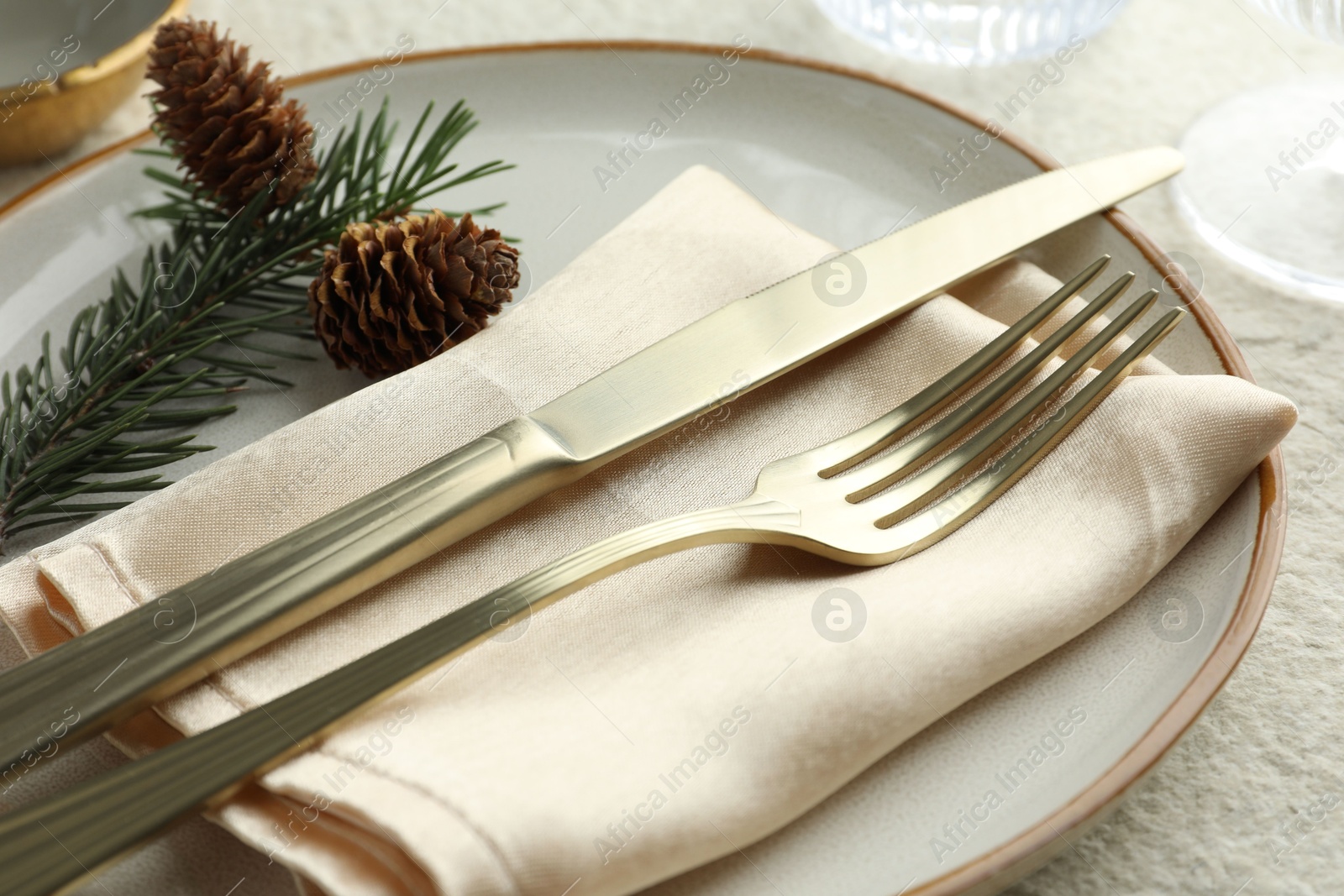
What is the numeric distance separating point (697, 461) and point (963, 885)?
0.17 meters

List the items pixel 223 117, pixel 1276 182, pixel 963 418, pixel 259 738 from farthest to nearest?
pixel 1276 182 → pixel 223 117 → pixel 963 418 → pixel 259 738

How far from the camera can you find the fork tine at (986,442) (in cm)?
38

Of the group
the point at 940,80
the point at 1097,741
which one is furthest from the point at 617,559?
Result: the point at 940,80

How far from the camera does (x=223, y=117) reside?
0.51 meters

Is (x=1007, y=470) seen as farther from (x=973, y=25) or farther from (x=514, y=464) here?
(x=973, y=25)

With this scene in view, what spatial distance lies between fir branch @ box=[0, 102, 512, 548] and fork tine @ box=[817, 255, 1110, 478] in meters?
0.23

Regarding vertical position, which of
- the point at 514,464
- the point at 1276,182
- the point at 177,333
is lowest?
the point at 1276,182

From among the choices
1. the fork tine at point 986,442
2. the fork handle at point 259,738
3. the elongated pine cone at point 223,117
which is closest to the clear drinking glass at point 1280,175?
the fork tine at point 986,442

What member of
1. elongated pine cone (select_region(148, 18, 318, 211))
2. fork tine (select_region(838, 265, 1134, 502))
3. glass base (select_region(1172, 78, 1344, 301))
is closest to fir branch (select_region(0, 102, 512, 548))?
elongated pine cone (select_region(148, 18, 318, 211))

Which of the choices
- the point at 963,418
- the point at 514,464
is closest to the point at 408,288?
the point at 514,464

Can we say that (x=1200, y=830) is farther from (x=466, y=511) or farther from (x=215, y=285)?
(x=215, y=285)

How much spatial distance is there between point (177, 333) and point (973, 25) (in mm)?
534

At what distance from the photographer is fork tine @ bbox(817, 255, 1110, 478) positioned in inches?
15.6

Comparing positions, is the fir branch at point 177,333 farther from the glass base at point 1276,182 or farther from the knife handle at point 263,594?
the glass base at point 1276,182
